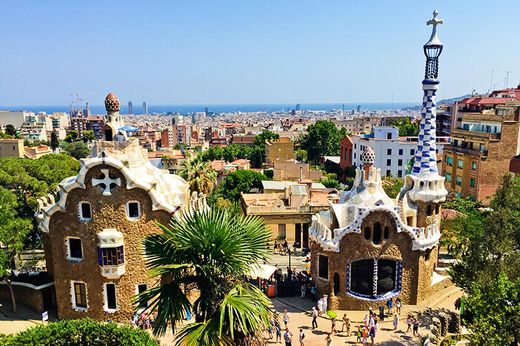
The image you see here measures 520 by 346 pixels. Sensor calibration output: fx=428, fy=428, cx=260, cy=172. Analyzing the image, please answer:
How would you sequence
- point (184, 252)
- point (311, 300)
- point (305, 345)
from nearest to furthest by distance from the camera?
point (184, 252) < point (305, 345) < point (311, 300)

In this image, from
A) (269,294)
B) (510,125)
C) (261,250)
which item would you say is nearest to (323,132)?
(510,125)

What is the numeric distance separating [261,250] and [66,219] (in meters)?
16.0

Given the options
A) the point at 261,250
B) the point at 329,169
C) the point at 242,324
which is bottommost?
the point at 329,169

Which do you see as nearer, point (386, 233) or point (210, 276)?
point (210, 276)

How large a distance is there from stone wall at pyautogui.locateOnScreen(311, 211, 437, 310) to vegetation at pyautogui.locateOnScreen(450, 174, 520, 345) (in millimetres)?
3403

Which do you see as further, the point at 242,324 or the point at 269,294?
the point at 269,294

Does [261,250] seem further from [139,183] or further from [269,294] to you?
[269,294]

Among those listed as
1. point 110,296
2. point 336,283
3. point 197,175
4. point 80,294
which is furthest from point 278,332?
point 197,175

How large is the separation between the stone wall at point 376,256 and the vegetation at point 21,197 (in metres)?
20.3

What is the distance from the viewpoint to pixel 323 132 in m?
107

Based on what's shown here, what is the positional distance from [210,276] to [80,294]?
1647 cm

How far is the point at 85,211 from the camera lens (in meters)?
25.3

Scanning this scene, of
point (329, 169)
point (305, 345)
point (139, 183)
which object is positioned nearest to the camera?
point (305, 345)

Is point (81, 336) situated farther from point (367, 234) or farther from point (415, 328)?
point (415, 328)
